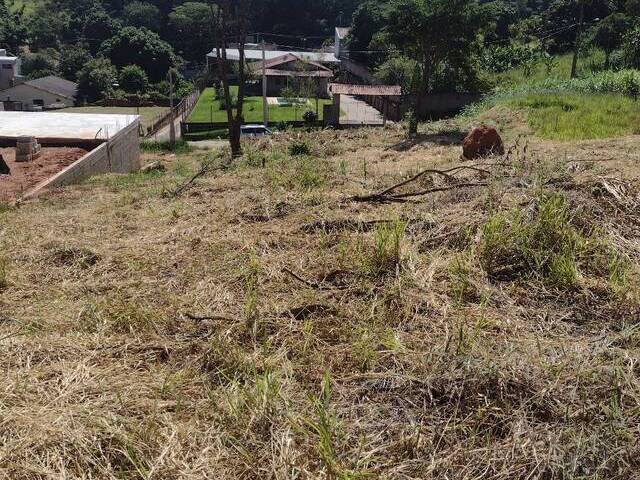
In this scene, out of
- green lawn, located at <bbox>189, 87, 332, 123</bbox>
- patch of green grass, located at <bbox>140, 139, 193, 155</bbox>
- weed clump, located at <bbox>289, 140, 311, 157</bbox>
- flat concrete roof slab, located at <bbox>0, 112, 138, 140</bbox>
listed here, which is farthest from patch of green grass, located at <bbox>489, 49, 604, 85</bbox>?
weed clump, located at <bbox>289, 140, 311, 157</bbox>

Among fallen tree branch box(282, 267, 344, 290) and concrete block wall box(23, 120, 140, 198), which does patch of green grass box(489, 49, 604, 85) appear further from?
fallen tree branch box(282, 267, 344, 290)

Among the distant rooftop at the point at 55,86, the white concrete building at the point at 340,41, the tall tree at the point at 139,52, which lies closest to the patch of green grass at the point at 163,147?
the distant rooftop at the point at 55,86

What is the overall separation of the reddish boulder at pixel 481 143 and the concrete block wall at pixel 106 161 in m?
6.90

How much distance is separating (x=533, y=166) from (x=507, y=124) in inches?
362

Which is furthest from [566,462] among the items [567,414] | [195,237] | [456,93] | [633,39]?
[633,39]

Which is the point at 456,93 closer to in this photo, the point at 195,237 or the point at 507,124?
the point at 507,124

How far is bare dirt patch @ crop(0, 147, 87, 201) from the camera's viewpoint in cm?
970

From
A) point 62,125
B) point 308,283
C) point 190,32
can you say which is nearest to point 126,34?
point 190,32

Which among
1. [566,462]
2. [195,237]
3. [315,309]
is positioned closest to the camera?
[566,462]

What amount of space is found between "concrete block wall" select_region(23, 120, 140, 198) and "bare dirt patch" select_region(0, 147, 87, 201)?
323 millimetres

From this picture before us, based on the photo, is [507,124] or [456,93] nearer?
[507,124]

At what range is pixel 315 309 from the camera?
304 cm

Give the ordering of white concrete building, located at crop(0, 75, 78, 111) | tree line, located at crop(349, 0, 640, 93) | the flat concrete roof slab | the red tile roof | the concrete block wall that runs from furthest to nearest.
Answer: white concrete building, located at crop(0, 75, 78, 111) → the red tile roof → the flat concrete roof slab → tree line, located at crop(349, 0, 640, 93) → the concrete block wall

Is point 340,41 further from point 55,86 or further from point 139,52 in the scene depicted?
point 55,86
